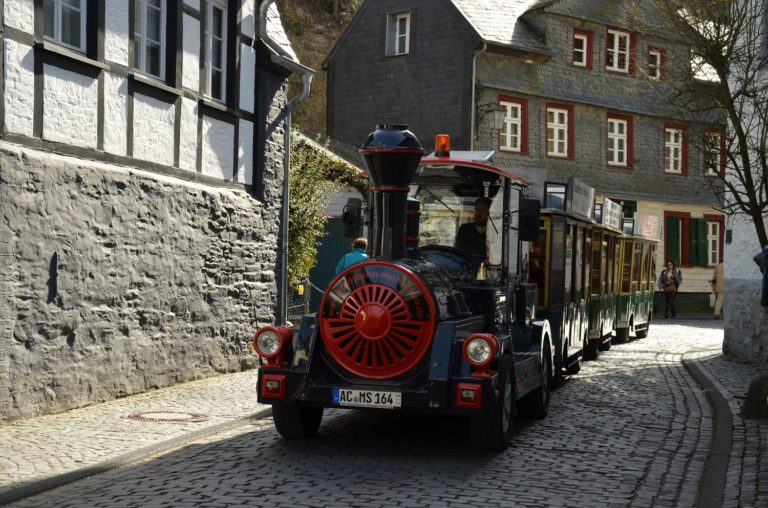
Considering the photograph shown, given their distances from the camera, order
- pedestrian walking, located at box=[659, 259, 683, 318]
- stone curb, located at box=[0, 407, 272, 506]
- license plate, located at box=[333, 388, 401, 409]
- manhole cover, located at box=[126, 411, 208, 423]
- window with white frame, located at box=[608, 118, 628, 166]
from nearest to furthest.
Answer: stone curb, located at box=[0, 407, 272, 506] → license plate, located at box=[333, 388, 401, 409] → manhole cover, located at box=[126, 411, 208, 423] → pedestrian walking, located at box=[659, 259, 683, 318] → window with white frame, located at box=[608, 118, 628, 166]

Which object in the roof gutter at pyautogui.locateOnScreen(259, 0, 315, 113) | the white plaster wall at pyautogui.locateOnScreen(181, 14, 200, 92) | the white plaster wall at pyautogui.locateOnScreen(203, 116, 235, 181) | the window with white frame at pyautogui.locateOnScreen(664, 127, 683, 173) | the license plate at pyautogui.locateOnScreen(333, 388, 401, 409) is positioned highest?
the window with white frame at pyautogui.locateOnScreen(664, 127, 683, 173)

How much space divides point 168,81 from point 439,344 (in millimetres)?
6009

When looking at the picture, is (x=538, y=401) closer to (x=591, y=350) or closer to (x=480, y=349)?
(x=480, y=349)

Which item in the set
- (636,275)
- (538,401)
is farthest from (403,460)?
(636,275)

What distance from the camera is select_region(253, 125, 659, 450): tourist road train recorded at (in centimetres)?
835

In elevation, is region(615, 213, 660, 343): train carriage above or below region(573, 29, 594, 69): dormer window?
below

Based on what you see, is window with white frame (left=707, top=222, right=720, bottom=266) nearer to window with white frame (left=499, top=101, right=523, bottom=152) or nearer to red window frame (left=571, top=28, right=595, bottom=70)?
red window frame (left=571, top=28, right=595, bottom=70)

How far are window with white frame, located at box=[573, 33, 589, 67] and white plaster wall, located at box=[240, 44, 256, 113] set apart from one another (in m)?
21.8

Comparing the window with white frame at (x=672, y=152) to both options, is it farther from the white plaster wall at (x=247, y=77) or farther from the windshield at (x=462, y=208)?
the windshield at (x=462, y=208)

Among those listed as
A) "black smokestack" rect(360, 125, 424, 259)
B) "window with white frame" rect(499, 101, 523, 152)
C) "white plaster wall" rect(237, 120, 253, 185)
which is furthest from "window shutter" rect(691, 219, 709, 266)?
"black smokestack" rect(360, 125, 424, 259)

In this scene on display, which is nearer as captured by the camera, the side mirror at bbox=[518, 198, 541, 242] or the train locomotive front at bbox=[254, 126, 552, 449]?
the train locomotive front at bbox=[254, 126, 552, 449]

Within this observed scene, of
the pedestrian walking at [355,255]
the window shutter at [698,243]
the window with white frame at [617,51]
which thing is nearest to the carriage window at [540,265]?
the pedestrian walking at [355,255]

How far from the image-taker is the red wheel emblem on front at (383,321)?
8.45m

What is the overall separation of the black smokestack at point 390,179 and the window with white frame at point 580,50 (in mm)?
27453
